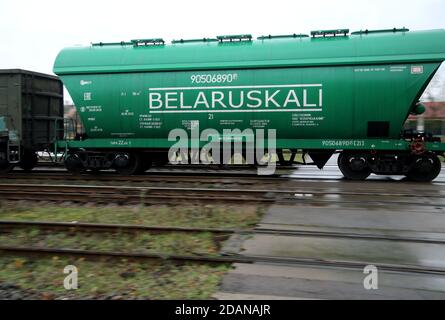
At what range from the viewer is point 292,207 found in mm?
7629

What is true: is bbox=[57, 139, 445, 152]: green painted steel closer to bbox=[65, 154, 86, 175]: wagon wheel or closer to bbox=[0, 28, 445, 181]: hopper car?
bbox=[0, 28, 445, 181]: hopper car

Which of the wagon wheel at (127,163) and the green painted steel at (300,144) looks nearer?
the green painted steel at (300,144)

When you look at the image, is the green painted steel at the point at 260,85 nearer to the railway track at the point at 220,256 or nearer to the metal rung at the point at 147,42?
the metal rung at the point at 147,42

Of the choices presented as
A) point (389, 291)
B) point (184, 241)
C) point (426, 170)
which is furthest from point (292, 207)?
point (426, 170)

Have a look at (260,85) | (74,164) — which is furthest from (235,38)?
(74,164)

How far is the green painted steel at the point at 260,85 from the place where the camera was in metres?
10.6

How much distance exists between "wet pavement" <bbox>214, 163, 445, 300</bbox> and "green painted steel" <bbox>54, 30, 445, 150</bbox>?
301cm

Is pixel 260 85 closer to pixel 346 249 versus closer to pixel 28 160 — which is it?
pixel 346 249

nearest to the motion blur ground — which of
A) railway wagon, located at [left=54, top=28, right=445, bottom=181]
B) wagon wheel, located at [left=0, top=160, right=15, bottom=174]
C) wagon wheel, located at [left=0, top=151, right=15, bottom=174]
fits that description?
railway wagon, located at [left=54, top=28, right=445, bottom=181]

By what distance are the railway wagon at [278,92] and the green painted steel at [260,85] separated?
27 millimetres

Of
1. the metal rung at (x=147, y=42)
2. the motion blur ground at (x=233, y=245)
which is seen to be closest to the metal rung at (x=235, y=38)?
the metal rung at (x=147, y=42)

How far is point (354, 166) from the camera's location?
11.2m
